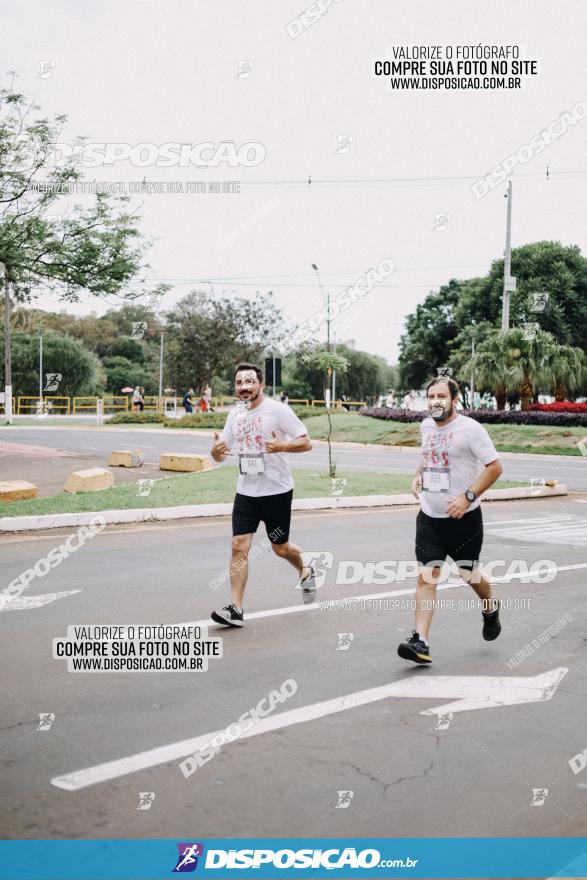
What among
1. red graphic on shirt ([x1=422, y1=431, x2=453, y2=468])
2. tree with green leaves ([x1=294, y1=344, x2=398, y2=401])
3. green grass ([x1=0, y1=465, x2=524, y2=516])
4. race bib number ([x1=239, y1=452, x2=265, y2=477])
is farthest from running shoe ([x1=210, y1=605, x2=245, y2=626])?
tree with green leaves ([x1=294, y1=344, x2=398, y2=401])

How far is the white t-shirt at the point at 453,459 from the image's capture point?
19.9ft

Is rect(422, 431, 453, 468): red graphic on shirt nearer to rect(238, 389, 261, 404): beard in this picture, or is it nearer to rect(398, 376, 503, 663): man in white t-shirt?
rect(398, 376, 503, 663): man in white t-shirt

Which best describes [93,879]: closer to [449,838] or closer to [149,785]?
[149,785]

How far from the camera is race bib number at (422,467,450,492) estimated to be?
20.1 ft

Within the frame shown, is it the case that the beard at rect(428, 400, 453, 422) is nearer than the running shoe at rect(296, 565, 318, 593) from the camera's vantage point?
Yes

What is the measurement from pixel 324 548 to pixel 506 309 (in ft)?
88.0

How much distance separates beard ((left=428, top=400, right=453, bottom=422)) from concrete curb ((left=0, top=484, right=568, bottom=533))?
283 inches

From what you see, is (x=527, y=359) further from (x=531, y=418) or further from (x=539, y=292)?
(x=539, y=292)

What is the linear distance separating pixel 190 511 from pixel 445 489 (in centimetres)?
777

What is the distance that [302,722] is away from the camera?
4969 mm

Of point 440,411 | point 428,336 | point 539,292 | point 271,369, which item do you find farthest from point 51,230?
point 428,336

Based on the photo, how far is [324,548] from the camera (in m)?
10.8

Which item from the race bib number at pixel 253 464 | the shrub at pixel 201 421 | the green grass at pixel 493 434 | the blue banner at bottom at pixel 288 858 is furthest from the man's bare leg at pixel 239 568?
the shrub at pixel 201 421

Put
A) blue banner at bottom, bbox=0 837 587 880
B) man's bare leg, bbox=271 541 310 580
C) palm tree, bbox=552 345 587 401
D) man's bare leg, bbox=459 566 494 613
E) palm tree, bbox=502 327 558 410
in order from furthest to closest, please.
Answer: palm tree, bbox=552 345 587 401 → palm tree, bbox=502 327 558 410 → man's bare leg, bbox=271 541 310 580 → man's bare leg, bbox=459 566 494 613 → blue banner at bottom, bbox=0 837 587 880
